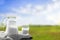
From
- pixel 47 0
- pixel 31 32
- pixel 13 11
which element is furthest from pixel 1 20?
pixel 47 0

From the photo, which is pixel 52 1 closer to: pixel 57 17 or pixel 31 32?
pixel 57 17

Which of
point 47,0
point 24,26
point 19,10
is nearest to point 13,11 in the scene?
point 19,10

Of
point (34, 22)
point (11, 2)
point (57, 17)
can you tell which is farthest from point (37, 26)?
point (11, 2)

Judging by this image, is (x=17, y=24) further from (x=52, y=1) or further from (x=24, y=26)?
(x=52, y=1)

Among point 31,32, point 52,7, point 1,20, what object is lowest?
point 31,32

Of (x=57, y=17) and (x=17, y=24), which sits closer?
(x=17, y=24)

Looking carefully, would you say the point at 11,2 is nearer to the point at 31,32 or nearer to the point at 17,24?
the point at 17,24

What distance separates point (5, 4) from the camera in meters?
2.13

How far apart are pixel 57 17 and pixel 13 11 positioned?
0.55 meters

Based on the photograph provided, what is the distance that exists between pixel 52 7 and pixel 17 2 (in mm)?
438

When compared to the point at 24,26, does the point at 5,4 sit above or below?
above

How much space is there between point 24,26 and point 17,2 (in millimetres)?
301

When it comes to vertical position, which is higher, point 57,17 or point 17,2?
point 17,2

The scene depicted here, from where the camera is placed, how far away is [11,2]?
2.12 m
